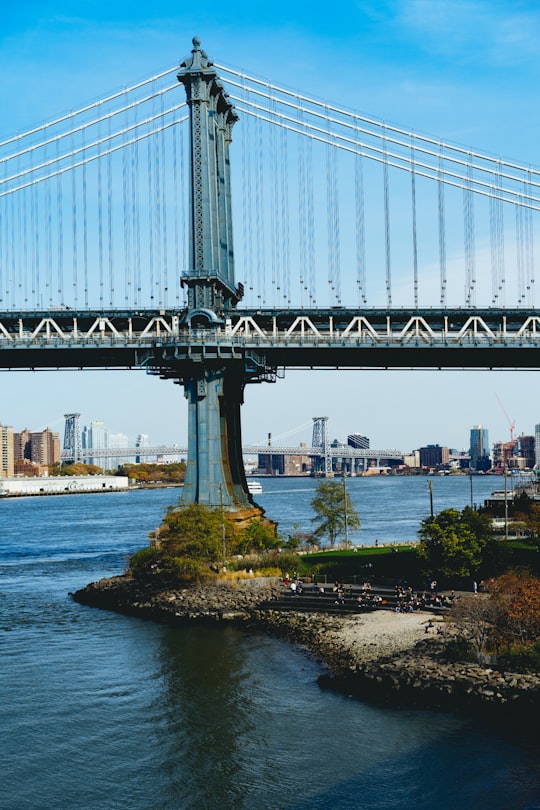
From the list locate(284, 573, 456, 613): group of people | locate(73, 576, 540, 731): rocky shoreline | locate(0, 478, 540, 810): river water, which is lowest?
locate(0, 478, 540, 810): river water

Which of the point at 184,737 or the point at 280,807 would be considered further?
the point at 184,737

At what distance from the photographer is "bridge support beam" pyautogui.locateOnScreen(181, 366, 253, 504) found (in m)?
56.0

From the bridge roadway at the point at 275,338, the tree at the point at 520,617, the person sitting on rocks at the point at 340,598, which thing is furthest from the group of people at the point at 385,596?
the bridge roadway at the point at 275,338

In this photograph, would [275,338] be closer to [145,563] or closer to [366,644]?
[145,563]

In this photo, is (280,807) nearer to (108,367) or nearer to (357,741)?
(357,741)

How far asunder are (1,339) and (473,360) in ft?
101

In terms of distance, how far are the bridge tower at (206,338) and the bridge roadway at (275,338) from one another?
0.72 ft

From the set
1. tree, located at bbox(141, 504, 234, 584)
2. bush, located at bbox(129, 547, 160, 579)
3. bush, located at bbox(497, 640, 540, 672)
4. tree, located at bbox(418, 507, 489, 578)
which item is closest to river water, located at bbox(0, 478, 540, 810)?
bush, located at bbox(497, 640, 540, 672)

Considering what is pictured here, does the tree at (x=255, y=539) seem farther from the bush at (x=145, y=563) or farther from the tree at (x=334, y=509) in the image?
the tree at (x=334, y=509)

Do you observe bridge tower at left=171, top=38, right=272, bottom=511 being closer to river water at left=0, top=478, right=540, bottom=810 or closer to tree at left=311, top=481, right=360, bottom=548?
tree at left=311, top=481, right=360, bottom=548

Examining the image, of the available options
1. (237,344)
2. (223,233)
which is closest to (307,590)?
(237,344)

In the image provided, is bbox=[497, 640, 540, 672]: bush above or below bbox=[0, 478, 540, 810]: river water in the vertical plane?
above

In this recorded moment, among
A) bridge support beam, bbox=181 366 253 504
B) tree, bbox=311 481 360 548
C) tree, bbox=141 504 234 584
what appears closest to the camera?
tree, bbox=141 504 234 584

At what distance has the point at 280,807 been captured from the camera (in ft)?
77.9
